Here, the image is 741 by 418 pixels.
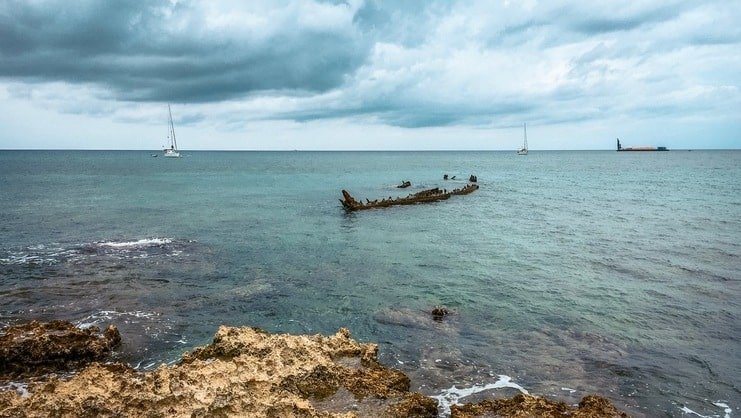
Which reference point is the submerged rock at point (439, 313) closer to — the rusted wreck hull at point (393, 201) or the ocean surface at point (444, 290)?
the ocean surface at point (444, 290)

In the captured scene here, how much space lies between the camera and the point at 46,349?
44.4 ft

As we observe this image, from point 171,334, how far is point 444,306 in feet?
35.1

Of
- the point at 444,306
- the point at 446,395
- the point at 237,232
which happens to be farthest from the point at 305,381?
the point at 237,232

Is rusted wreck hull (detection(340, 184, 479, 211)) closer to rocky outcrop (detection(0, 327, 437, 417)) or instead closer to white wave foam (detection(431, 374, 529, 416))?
rocky outcrop (detection(0, 327, 437, 417))

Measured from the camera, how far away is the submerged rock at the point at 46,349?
1294 centimetres

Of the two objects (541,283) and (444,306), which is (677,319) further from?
(444,306)

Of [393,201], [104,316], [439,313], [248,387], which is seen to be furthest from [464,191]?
[248,387]

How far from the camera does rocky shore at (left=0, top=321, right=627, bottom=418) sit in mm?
9430

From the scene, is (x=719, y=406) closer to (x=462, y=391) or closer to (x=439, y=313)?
(x=462, y=391)

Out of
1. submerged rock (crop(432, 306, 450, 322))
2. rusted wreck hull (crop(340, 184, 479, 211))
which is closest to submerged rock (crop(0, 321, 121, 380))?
submerged rock (crop(432, 306, 450, 322))

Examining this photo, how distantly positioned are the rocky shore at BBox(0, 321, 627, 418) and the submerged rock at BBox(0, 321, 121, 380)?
25mm

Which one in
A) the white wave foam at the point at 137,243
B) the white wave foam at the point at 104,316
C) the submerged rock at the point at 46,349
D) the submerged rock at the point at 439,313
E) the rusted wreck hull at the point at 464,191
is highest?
the rusted wreck hull at the point at 464,191

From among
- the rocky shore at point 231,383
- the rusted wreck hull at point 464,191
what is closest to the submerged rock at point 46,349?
the rocky shore at point 231,383

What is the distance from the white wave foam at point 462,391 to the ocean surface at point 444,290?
0.06 meters
